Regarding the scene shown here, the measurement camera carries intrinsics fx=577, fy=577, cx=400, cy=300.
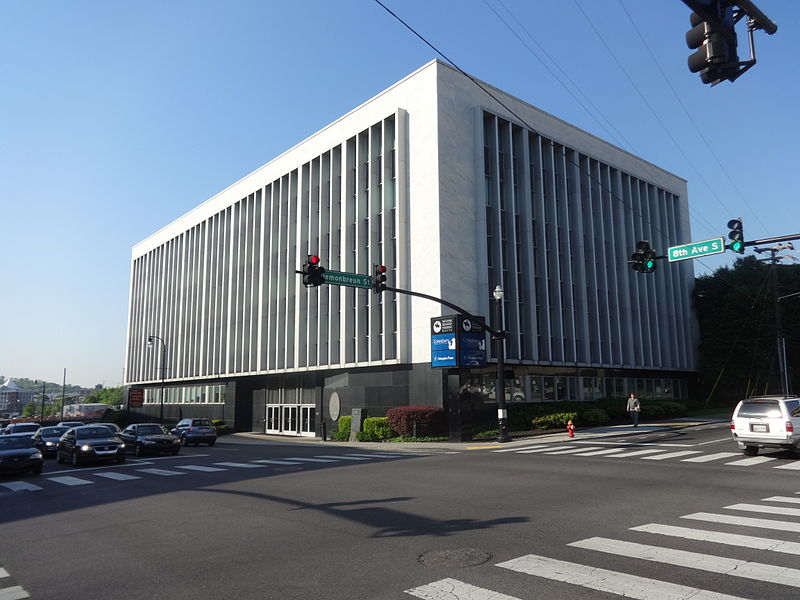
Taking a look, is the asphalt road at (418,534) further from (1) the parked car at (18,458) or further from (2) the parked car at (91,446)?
(2) the parked car at (91,446)

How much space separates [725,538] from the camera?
7.41 metres

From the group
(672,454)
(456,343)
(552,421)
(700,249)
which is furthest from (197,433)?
(700,249)

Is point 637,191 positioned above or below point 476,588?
above

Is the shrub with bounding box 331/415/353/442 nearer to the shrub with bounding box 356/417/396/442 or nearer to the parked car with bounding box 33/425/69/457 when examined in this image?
the shrub with bounding box 356/417/396/442

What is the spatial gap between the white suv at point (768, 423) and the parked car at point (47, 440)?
2778 cm

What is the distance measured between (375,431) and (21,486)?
58.8ft

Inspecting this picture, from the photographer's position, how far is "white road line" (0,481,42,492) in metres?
15.2

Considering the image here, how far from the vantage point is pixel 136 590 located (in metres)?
6.07

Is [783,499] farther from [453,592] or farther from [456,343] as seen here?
[456,343]

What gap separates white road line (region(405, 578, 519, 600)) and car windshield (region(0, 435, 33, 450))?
1854 centimetres

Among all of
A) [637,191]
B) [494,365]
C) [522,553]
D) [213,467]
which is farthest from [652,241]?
[522,553]

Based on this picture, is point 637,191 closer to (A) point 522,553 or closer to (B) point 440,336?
(B) point 440,336

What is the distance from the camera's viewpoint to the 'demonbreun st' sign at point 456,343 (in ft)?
95.3

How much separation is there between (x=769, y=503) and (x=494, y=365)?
22409 mm
